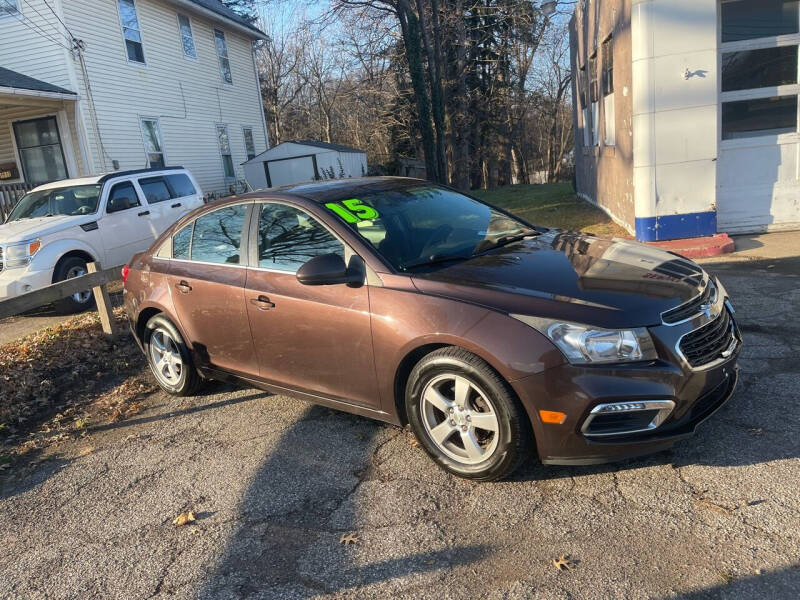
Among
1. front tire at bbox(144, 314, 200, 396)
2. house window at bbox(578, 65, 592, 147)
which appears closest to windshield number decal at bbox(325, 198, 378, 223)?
front tire at bbox(144, 314, 200, 396)

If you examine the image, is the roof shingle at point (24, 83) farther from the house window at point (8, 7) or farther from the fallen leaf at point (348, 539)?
the fallen leaf at point (348, 539)

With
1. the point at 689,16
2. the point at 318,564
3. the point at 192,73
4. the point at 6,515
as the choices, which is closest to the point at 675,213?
the point at 689,16

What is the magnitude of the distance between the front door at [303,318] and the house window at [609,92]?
7818 mm

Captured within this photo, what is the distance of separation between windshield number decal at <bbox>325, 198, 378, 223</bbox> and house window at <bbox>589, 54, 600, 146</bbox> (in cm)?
937

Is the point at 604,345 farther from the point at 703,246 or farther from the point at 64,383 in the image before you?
the point at 703,246

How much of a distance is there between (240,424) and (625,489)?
8.91 feet

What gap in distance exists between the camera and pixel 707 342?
316cm

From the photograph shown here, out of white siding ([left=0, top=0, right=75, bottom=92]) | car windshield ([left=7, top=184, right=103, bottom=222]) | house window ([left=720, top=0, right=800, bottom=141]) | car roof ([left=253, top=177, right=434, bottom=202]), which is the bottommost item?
car roof ([left=253, top=177, right=434, bottom=202])

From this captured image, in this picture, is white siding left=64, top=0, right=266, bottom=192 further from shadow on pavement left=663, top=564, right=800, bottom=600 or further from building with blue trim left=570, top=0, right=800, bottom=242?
shadow on pavement left=663, top=564, right=800, bottom=600

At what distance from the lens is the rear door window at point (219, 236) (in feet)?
14.5

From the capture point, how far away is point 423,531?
2963mm

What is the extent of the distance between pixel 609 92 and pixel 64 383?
9.72m

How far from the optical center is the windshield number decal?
3.91 m

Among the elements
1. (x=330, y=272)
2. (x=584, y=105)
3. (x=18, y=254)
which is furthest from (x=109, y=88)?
(x=330, y=272)
